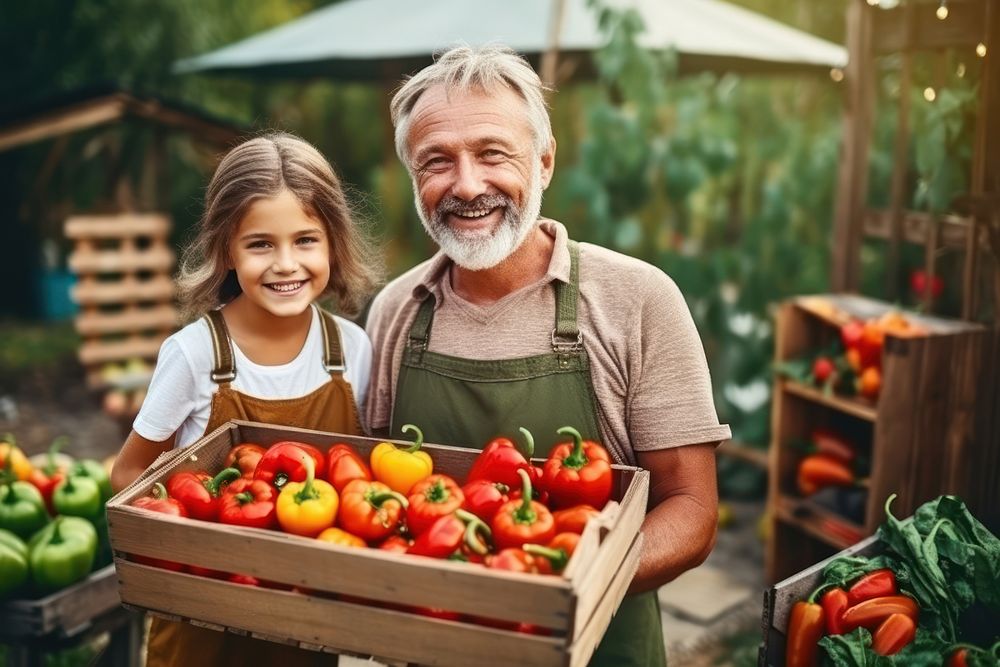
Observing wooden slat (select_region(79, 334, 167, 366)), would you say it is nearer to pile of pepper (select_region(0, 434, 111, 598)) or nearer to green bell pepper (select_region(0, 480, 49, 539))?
pile of pepper (select_region(0, 434, 111, 598))

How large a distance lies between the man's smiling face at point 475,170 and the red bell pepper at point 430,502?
66 cm

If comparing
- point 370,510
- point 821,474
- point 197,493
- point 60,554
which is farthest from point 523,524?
point 821,474

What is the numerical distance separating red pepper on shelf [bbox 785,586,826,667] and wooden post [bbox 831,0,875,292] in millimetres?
2678

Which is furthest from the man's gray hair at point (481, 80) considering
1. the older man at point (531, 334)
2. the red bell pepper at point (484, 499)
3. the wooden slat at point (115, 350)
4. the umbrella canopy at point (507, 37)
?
the wooden slat at point (115, 350)

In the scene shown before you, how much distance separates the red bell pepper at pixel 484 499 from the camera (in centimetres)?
176

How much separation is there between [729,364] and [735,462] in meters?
0.74

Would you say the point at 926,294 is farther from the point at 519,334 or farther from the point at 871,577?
the point at 519,334

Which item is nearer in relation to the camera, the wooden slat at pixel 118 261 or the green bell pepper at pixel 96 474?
the green bell pepper at pixel 96 474

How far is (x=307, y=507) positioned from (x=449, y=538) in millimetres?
323

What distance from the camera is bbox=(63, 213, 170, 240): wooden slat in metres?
7.75

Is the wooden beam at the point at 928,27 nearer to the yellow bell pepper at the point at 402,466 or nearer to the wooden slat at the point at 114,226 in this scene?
the yellow bell pepper at the point at 402,466

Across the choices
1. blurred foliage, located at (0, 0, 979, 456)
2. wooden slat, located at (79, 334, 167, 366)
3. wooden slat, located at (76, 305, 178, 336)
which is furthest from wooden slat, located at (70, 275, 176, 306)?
blurred foliage, located at (0, 0, 979, 456)

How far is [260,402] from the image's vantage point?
2.32 meters

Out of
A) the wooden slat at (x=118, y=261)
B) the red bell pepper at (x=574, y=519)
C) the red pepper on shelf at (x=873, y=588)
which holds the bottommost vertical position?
the red pepper on shelf at (x=873, y=588)
